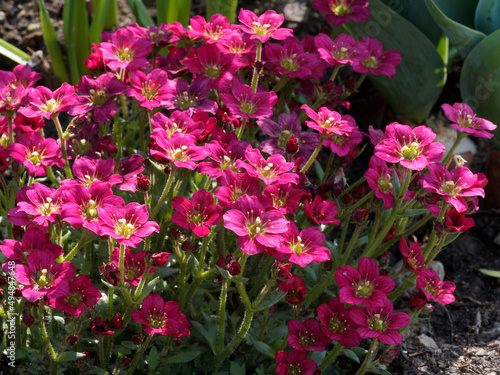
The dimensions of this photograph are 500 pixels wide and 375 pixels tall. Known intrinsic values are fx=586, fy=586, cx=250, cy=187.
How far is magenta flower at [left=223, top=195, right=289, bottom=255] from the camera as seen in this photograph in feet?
5.75

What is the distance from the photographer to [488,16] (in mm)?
2947

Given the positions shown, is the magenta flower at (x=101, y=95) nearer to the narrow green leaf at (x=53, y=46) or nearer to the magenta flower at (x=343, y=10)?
the magenta flower at (x=343, y=10)

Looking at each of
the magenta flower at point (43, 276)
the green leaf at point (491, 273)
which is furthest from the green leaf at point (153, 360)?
the green leaf at point (491, 273)

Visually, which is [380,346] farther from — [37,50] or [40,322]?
[37,50]

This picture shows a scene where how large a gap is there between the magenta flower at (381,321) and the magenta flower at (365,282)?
0.12 feet

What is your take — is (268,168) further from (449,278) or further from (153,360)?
(449,278)

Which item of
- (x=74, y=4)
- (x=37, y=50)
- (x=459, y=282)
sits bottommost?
(x=459, y=282)

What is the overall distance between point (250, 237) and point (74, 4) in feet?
6.51

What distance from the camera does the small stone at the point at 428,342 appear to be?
249 cm

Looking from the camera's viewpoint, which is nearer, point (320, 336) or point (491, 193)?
point (320, 336)

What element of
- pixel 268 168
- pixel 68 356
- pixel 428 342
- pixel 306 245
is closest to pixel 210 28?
pixel 268 168

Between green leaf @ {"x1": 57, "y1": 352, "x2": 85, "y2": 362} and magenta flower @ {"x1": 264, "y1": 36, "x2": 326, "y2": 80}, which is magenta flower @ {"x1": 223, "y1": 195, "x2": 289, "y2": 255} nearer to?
green leaf @ {"x1": 57, "y1": 352, "x2": 85, "y2": 362}

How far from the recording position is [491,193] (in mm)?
3297

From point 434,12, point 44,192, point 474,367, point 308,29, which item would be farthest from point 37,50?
point 474,367
